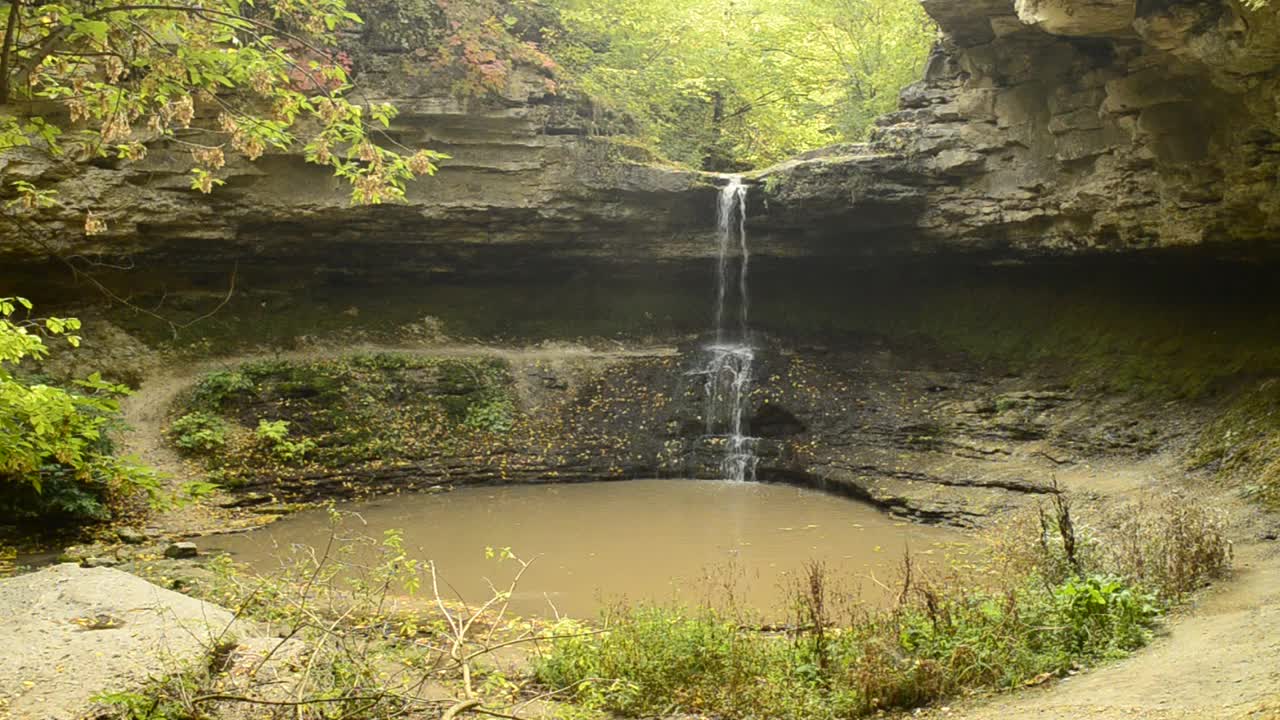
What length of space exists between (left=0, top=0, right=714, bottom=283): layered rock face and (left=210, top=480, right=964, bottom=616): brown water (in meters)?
5.53

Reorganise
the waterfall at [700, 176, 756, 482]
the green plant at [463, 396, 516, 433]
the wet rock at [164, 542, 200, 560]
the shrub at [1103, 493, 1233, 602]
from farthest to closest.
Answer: the green plant at [463, 396, 516, 433]
the waterfall at [700, 176, 756, 482]
the wet rock at [164, 542, 200, 560]
the shrub at [1103, 493, 1233, 602]

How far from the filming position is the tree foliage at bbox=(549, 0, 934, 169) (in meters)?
19.6

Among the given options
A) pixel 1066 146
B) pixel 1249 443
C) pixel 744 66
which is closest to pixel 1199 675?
pixel 1249 443

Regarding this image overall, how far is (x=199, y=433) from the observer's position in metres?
14.0

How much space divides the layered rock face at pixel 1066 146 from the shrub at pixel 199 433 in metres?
10.1

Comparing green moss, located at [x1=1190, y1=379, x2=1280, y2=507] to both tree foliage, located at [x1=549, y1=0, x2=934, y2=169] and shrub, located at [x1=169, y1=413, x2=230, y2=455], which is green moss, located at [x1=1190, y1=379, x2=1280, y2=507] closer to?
tree foliage, located at [x1=549, y1=0, x2=934, y2=169]

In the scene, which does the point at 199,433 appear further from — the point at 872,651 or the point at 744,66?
the point at 744,66

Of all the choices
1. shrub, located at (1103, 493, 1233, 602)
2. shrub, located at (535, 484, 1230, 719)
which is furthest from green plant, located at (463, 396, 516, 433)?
shrub, located at (1103, 493, 1233, 602)

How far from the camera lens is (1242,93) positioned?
414 inches

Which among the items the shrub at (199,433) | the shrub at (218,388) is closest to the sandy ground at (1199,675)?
the shrub at (199,433)

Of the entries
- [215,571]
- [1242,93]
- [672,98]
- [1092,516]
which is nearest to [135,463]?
[215,571]

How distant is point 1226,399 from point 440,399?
11.9 m

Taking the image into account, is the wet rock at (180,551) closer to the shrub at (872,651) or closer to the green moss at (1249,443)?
the shrub at (872,651)

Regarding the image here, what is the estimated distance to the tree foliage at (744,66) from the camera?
1961 centimetres
